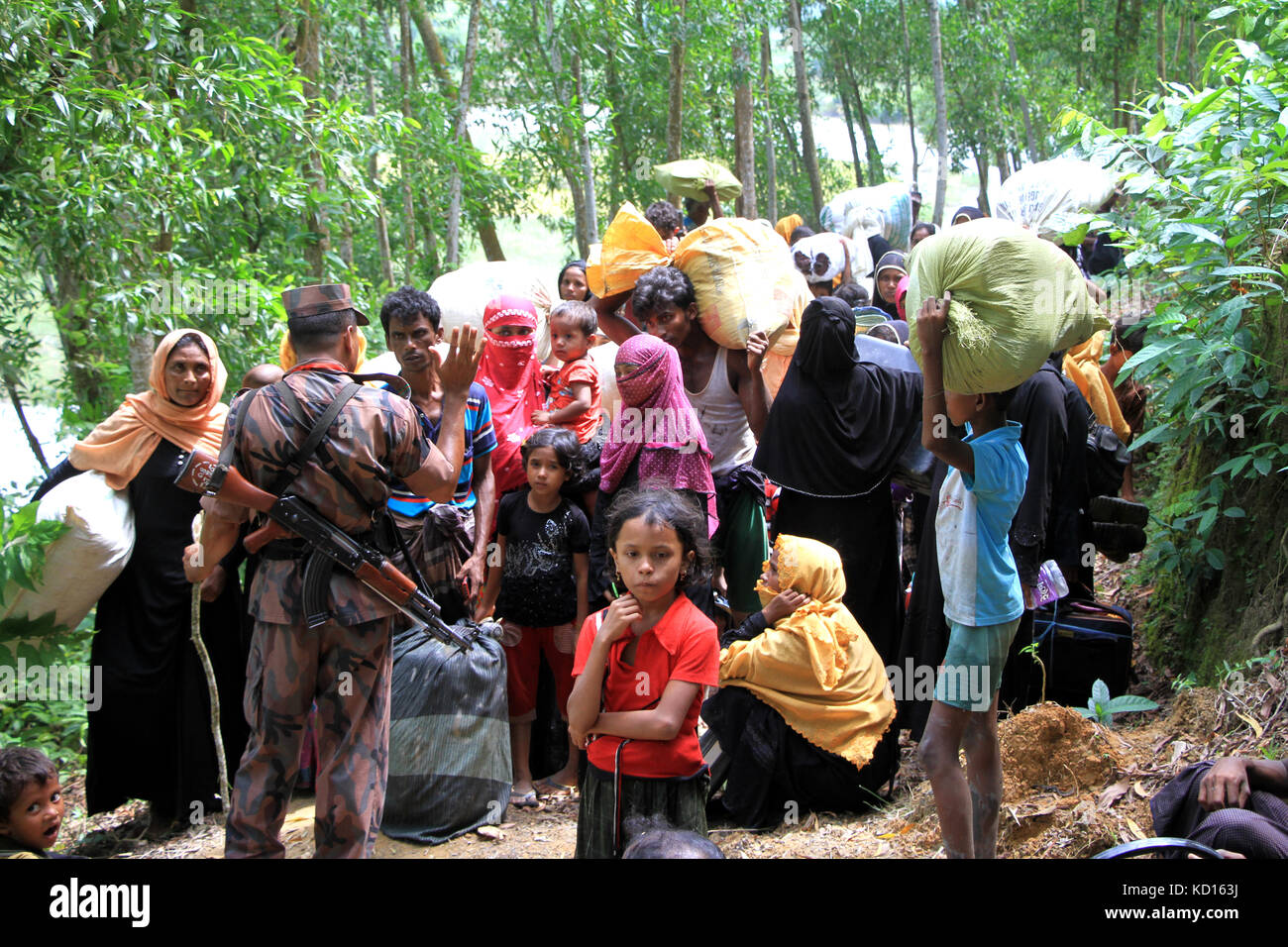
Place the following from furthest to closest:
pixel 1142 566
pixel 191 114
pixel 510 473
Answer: pixel 191 114 < pixel 1142 566 < pixel 510 473

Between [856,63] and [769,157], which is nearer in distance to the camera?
[769,157]

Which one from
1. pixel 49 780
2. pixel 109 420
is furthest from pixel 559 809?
pixel 109 420

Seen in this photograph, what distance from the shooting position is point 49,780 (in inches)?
121

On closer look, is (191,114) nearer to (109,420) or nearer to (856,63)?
(109,420)

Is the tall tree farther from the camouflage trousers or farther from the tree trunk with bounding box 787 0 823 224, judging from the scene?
the camouflage trousers

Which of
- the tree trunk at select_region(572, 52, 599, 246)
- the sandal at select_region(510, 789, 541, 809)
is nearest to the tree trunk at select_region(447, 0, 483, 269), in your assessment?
the tree trunk at select_region(572, 52, 599, 246)

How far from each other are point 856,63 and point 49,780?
2501cm

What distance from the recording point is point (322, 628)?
3102 mm

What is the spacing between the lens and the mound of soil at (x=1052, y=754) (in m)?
3.77

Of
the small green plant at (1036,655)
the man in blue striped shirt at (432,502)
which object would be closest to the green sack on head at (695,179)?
the man in blue striped shirt at (432,502)

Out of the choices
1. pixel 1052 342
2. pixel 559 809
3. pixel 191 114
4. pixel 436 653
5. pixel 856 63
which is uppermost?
pixel 856 63

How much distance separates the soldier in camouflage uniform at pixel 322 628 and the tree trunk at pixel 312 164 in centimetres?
391

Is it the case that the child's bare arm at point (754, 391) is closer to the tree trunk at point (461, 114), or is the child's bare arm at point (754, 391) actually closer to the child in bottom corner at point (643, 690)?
the child in bottom corner at point (643, 690)

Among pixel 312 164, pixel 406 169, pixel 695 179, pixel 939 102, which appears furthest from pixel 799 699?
pixel 939 102
